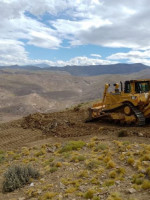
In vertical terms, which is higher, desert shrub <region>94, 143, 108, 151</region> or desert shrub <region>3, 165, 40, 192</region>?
desert shrub <region>94, 143, 108, 151</region>

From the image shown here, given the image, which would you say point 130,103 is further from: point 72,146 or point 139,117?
point 72,146

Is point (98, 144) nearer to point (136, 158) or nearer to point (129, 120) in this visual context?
point (136, 158)

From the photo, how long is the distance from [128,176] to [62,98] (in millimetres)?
164867

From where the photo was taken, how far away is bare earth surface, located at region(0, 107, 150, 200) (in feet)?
22.4

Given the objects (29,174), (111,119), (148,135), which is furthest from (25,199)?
(111,119)

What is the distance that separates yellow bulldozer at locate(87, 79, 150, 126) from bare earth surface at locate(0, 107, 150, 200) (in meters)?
0.63

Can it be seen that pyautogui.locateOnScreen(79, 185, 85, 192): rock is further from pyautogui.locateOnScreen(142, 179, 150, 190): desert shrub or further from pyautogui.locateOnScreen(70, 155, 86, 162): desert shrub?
pyautogui.locateOnScreen(70, 155, 86, 162): desert shrub

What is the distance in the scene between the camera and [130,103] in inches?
579

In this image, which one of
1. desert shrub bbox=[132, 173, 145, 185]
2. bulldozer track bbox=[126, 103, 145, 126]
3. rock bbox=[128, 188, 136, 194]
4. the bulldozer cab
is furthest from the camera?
the bulldozer cab

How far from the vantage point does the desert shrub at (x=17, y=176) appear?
7977mm

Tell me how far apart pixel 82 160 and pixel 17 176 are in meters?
2.55

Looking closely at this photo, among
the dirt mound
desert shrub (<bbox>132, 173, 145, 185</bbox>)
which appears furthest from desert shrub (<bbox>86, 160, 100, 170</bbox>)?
the dirt mound

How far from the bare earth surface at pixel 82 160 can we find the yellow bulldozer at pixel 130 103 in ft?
2.06

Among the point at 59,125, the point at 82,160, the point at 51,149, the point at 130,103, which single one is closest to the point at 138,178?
the point at 82,160
